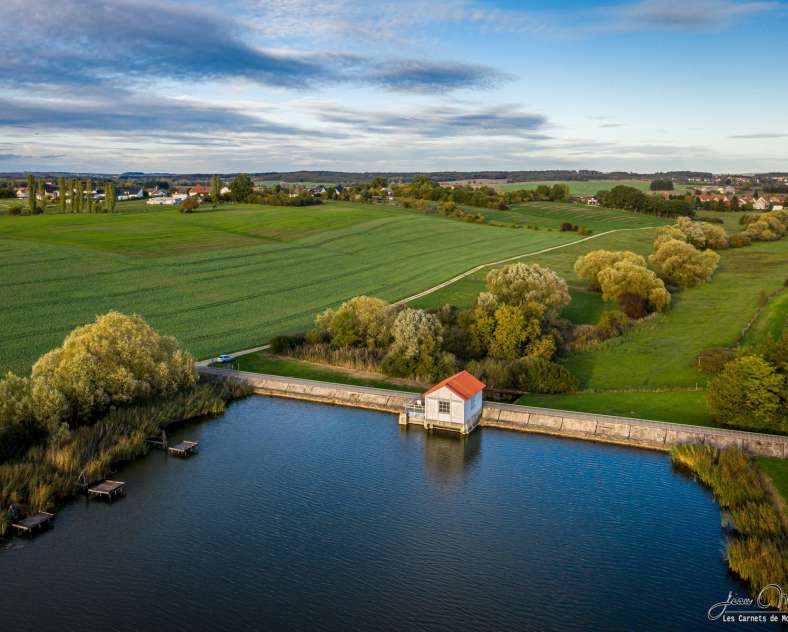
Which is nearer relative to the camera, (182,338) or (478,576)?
(478,576)

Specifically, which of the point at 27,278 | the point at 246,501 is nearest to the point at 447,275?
the point at 27,278

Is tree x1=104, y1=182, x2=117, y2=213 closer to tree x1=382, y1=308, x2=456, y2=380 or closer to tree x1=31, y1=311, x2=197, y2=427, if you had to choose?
tree x1=31, y1=311, x2=197, y2=427

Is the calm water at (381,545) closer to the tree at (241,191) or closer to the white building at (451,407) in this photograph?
the white building at (451,407)

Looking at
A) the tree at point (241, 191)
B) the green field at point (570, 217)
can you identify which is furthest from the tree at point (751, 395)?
the tree at point (241, 191)

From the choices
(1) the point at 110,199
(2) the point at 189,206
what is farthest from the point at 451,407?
(1) the point at 110,199

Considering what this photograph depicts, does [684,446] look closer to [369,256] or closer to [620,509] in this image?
[620,509]
